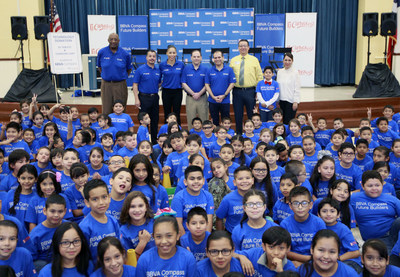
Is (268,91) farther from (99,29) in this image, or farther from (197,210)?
(99,29)

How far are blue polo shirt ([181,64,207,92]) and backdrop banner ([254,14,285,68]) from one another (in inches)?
228

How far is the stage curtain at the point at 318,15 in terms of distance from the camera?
42.5ft

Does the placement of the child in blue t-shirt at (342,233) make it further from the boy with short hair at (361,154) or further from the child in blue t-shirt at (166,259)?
the boy with short hair at (361,154)

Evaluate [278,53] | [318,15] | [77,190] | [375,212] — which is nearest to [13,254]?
[77,190]

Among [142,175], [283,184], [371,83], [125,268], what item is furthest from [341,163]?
[371,83]

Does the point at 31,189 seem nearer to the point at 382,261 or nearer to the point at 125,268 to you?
the point at 125,268

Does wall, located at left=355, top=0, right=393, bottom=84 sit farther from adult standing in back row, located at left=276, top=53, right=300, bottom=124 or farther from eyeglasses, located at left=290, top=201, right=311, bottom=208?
eyeglasses, located at left=290, top=201, right=311, bottom=208

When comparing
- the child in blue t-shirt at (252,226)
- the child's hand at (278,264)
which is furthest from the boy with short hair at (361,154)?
the child's hand at (278,264)

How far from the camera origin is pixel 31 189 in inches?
147

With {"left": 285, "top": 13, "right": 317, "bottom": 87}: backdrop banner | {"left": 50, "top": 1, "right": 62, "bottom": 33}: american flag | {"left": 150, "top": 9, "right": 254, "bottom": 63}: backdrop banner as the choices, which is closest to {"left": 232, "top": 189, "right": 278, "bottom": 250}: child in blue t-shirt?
{"left": 50, "top": 1, "right": 62, "bottom": 33}: american flag

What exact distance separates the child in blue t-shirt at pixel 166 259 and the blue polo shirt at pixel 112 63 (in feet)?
16.4

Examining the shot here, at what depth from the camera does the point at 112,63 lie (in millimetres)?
7262

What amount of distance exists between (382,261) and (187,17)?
11.0 metres

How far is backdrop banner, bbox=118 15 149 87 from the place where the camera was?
12.7m
